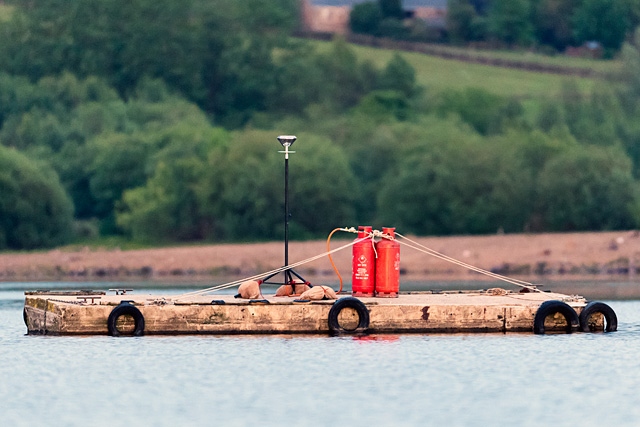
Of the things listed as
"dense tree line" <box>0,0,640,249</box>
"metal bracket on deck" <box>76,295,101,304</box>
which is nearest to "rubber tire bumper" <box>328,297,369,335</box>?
"metal bracket on deck" <box>76,295,101,304</box>

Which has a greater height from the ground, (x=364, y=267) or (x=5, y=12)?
(x=5, y=12)

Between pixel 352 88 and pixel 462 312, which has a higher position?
pixel 352 88

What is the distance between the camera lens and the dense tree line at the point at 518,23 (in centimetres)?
17562

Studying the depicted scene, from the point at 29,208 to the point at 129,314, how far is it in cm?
6064

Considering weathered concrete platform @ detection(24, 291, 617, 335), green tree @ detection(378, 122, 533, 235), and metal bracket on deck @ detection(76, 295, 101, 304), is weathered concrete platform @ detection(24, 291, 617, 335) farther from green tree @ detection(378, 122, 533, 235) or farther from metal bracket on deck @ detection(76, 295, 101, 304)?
green tree @ detection(378, 122, 533, 235)

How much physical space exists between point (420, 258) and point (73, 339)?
51497 mm

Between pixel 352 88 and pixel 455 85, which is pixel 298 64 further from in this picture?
pixel 455 85

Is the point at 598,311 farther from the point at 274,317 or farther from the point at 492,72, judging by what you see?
the point at 492,72

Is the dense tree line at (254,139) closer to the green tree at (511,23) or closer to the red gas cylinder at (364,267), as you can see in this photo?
the green tree at (511,23)

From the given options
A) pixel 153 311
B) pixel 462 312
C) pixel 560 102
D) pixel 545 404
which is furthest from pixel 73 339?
pixel 560 102

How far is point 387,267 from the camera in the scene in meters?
43.1

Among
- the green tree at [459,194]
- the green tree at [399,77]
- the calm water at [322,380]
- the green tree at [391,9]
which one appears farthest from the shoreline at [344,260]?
the green tree at [391,9]

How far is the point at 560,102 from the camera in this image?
13512 centimetres

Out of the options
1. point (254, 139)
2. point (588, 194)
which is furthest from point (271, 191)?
point (588, 194)
